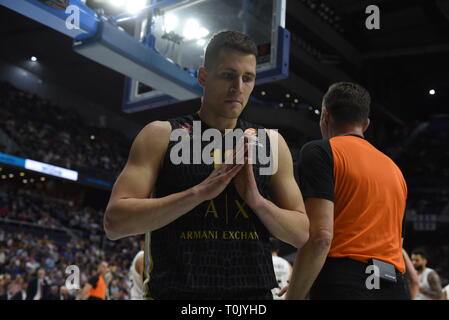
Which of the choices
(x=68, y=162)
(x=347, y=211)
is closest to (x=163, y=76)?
(x=347, y=211)

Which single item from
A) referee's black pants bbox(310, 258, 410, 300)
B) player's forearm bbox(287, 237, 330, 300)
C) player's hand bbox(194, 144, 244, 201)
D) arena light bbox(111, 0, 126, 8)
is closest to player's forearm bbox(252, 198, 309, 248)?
player's hand bbox(194, 144, 244, 201)

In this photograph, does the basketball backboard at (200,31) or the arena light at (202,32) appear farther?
the arena light at (202,32)

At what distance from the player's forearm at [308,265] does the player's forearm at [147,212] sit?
90 centimetres

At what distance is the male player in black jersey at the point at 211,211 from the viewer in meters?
1.94

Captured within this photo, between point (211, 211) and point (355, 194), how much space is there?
102 cm

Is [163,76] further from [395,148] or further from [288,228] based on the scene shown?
[395,148]

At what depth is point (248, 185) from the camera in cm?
194

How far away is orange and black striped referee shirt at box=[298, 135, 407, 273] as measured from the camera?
2.67m

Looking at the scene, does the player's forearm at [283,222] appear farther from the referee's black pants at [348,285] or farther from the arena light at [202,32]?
the arena light at [202,32]

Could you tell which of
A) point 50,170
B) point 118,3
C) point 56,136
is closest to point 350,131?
point 118,3

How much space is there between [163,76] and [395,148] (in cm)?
2531

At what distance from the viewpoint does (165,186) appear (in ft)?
7.00

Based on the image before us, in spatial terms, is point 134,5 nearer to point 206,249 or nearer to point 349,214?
point 349,214

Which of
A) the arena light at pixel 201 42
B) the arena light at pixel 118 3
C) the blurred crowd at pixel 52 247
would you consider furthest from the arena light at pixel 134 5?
the blurred crowd at pixel 52 247
